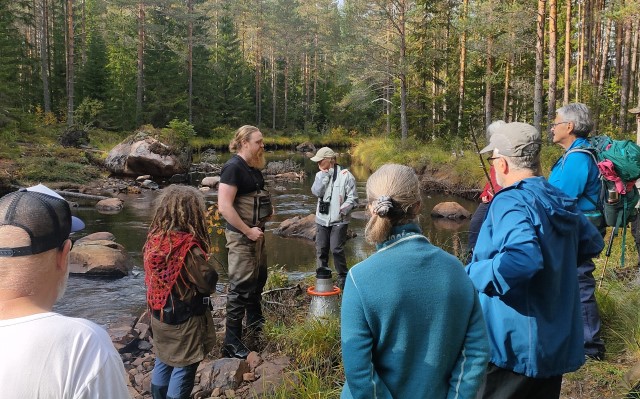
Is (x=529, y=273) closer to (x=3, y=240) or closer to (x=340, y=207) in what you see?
(x=3, y=240)

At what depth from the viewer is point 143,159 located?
21.3m

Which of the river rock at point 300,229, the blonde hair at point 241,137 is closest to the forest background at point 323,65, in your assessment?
the river rock at point 300,229

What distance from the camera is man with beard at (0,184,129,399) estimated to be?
1.19 meters

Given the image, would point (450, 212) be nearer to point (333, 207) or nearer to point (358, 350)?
point (333, 207)

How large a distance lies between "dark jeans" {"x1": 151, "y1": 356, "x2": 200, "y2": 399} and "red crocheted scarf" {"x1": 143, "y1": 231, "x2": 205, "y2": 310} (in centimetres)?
42

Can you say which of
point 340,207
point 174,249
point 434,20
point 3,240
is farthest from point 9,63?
point 3,240

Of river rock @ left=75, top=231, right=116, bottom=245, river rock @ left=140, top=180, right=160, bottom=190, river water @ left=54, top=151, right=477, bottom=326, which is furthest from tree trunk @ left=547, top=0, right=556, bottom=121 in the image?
river rock @ left=140, top=180, right=160, bottom=190

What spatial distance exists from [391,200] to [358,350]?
554mm

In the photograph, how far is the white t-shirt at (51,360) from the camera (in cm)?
118

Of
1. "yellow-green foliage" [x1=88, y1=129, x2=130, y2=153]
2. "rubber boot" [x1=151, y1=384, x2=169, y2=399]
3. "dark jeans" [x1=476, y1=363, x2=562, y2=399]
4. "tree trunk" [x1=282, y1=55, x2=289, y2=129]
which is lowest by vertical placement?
"rubber boot" [x1=151, y1=384, x2=169, y2=399]

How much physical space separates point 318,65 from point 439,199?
134 ft

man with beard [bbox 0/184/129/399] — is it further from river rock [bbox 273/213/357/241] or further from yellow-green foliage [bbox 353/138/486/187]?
yellow-green foliage [bbox 353/138/486/187]

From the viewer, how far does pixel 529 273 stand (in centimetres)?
212

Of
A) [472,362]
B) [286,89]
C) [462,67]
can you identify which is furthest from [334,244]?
[286,89]
